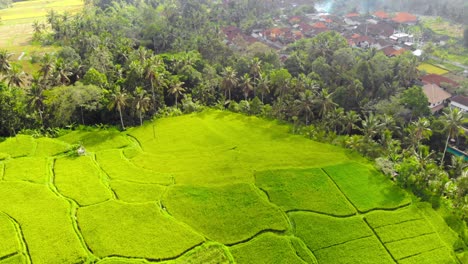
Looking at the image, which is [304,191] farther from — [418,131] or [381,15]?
[381,15]

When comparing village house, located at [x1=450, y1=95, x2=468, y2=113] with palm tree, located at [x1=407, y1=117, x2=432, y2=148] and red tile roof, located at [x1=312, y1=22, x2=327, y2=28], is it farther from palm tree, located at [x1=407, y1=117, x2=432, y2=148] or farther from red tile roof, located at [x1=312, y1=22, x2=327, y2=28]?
red tile roof, located at [x1=312, y1=22, x2=327, y2=28]

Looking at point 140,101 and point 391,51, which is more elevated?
point 140,101

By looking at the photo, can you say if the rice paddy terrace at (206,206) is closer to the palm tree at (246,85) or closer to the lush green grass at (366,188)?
the lush green grass at (366,188)

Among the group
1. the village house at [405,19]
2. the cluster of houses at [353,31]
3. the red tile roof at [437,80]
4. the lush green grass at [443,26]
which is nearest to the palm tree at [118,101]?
the cluster of houses at [353,31]

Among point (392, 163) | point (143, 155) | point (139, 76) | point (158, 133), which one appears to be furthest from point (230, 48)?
point (392, 163)

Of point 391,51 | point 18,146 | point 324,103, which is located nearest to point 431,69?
point 391,51

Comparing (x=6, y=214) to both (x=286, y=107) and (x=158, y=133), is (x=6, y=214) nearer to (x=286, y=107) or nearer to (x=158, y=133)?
(x=158, y=133)
